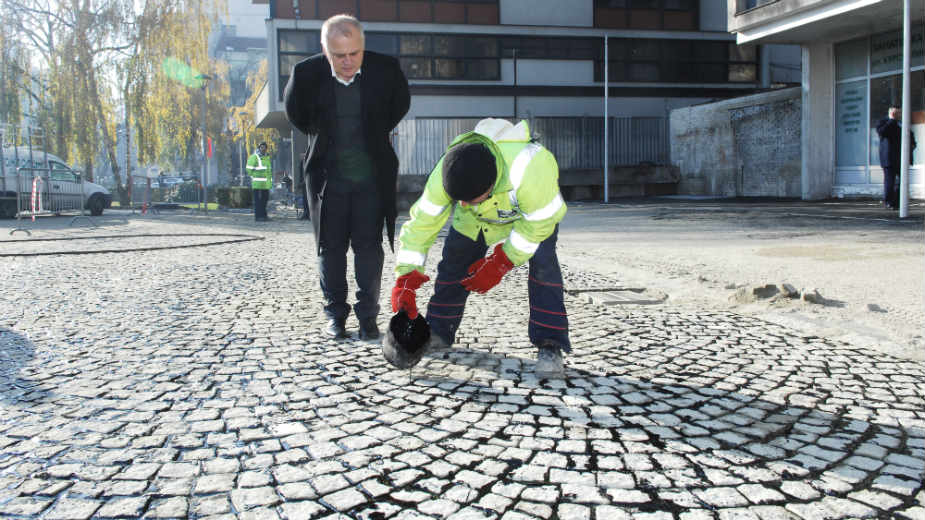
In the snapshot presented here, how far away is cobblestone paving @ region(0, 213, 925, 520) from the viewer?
2.15 metres

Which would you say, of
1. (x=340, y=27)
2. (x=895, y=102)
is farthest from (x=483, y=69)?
(x=340, y=27)

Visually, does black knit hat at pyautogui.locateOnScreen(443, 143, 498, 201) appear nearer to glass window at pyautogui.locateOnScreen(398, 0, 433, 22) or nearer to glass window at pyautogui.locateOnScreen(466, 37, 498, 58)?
glass window at pyautogui.locateOnScreen(398, 0, 433, 22)

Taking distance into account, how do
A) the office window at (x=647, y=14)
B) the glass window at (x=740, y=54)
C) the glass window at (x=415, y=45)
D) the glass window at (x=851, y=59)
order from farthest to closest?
the glass window at (x=740, y=54) → the office window at (x=647, y=14) → the glass window at (x=415, y=45) → the glass window at (x=851, y=59)

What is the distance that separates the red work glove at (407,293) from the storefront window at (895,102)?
49.0 ft

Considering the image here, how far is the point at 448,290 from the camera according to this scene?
3770mm

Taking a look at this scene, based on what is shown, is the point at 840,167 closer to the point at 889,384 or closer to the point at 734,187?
the point at 734,187

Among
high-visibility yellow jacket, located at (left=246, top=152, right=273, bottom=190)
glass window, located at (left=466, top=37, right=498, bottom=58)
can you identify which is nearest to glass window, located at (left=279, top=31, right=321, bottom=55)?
glass window, located at (left=466, top=37, right=498, bottom=58)

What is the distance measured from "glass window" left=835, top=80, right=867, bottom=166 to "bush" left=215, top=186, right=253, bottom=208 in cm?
1949

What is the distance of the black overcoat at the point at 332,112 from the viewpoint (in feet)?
14.1

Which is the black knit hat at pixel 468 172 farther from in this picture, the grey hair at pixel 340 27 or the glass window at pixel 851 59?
the glass window at pixel 851 59

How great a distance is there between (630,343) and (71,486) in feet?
9.46

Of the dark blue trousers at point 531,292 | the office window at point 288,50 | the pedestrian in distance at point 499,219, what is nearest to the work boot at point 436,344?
the dark blue trousers at point 531,292

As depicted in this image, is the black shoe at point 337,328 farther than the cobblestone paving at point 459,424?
Yes

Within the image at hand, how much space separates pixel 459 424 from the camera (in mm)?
2793
